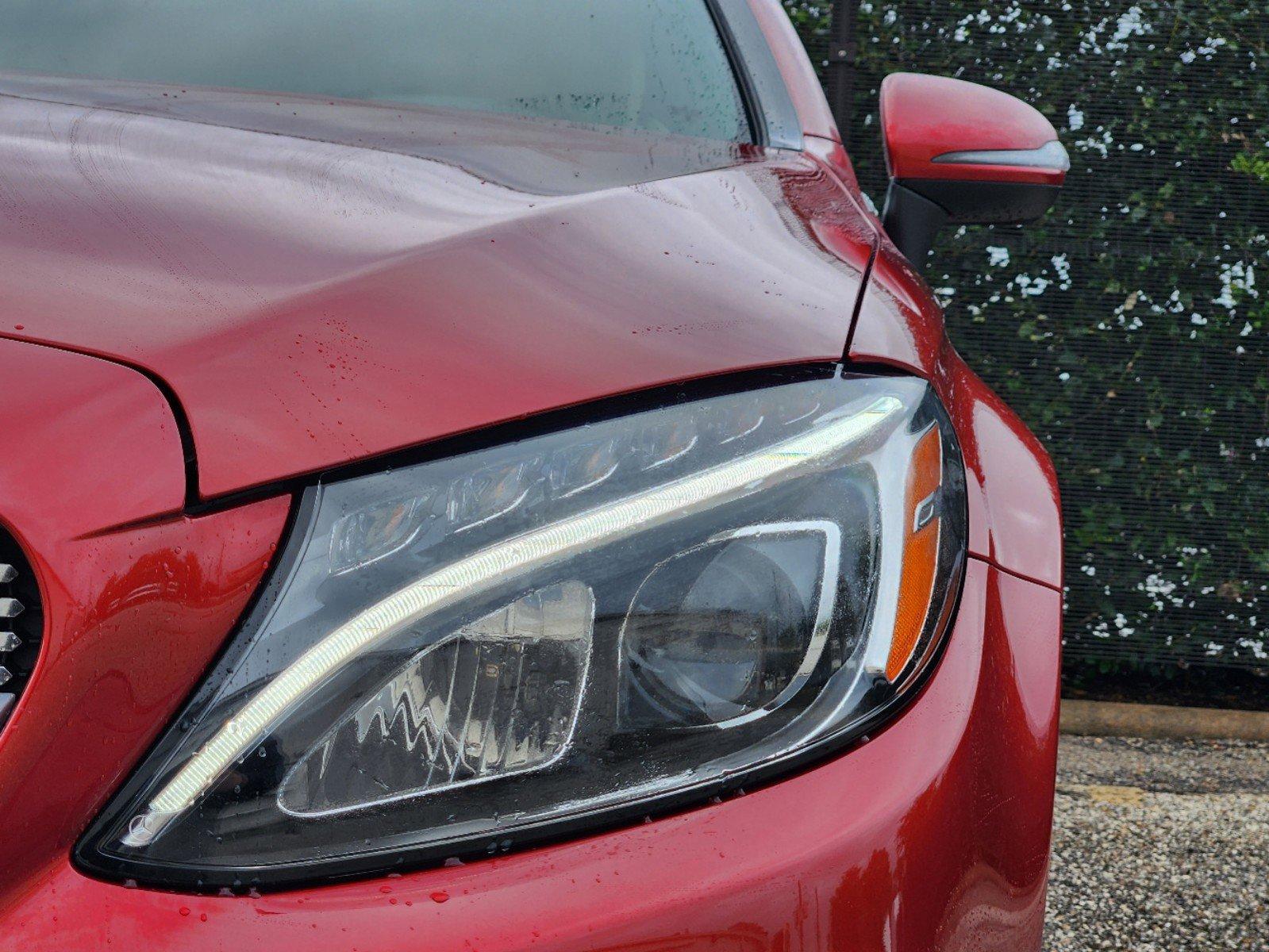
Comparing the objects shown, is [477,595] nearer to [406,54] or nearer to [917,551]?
[917,551]

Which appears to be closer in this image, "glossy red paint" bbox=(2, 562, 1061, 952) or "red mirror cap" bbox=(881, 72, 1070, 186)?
"glossy red paint" bbox=(2, 562, 1061, 952)

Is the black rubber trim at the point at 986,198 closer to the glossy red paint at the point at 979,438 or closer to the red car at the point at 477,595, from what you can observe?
the glossy red paint at the point at 979,438

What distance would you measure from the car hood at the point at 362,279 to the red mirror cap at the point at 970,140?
0.75 metres

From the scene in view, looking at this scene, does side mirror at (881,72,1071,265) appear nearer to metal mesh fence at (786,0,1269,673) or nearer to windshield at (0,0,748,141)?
windshield at (0,0,748,141)

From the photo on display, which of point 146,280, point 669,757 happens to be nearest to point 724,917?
point 669,757

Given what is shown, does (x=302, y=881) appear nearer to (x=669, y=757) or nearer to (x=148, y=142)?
(x=669, y=757)

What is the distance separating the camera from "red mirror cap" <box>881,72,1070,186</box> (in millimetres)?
1707

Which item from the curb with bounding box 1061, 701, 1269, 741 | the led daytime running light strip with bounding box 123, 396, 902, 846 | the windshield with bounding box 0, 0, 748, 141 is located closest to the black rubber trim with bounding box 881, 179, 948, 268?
the windshield with bounding box 0, 0, 748, 141

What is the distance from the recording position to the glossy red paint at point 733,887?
23.7 inches

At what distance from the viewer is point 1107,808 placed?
306cm

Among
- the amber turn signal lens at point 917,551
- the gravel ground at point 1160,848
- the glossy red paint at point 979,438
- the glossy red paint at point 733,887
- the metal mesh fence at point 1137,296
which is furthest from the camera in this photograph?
the metal mesh fence at point 1137,296

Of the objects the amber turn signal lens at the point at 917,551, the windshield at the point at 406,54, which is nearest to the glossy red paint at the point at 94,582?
the amber turn signal lens at the point at 917,551

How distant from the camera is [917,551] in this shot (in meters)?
0.77

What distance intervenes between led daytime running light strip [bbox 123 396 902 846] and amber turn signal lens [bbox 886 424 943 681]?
58mm
